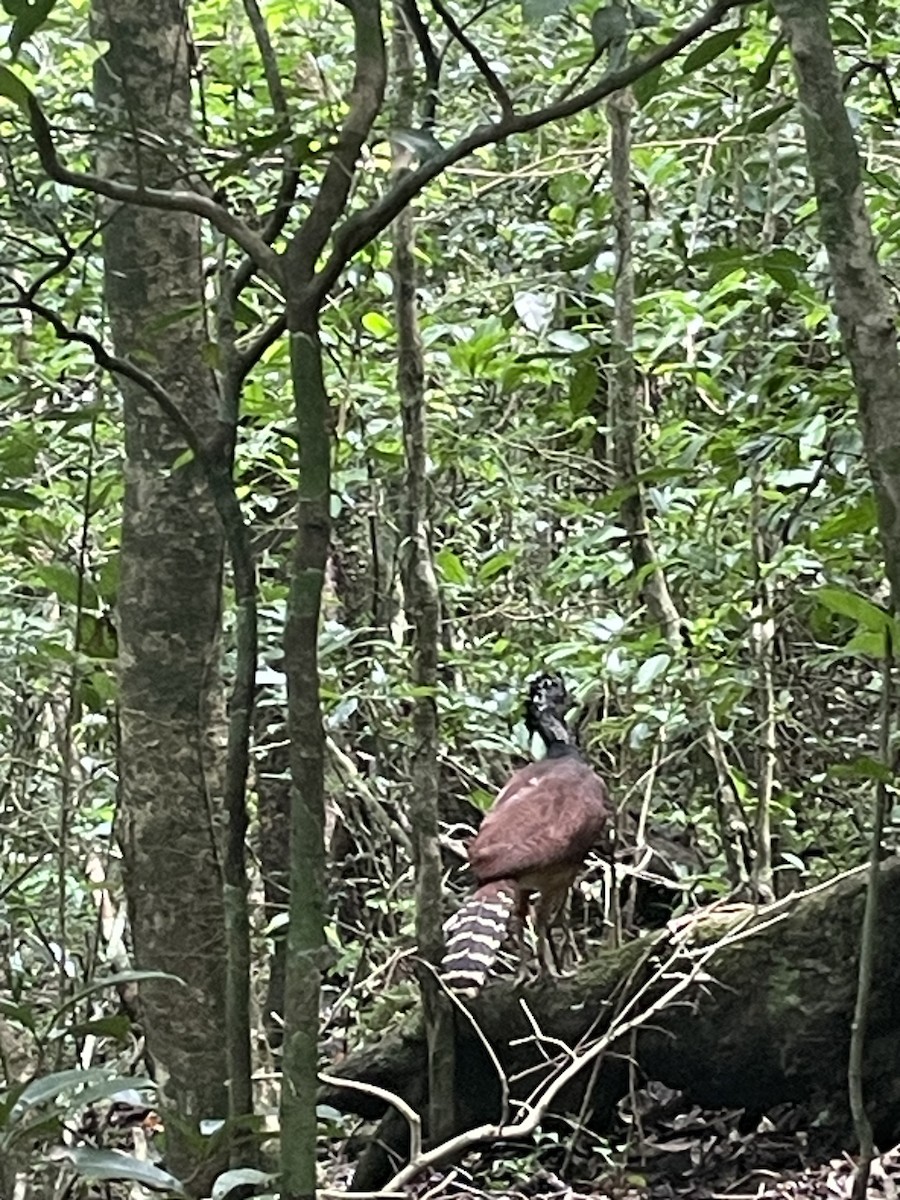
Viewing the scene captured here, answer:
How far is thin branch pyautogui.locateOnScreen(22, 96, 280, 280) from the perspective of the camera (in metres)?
1.52

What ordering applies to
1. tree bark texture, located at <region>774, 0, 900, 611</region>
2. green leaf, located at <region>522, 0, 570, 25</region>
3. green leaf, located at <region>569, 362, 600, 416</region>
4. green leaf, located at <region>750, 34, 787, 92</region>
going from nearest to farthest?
1. green leaf, located at <region>522, 0, 570, 25</region>
2. tree bark texture, located at <region>774, 0, 900, 611</region>
3. green leaf, located at <region>750, 34, 787, 92</region>
4. green leaf, located at <region>569, 362, 600, 416</region>

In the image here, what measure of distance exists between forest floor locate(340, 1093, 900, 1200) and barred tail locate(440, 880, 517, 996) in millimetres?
431

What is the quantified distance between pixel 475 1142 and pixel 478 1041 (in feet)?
1.91

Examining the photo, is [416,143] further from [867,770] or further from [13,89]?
[867,770]

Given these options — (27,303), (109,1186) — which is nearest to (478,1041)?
(109,1186)

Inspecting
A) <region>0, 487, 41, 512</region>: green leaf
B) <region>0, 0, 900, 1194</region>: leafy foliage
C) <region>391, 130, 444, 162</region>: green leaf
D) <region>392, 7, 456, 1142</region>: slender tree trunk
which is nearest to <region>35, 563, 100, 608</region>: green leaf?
<region>0, 0, 900, 1194</region>: leafy foliage

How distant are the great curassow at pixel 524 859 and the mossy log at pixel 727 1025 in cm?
11

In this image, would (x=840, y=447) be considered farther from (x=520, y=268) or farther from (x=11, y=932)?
(x=11, y=932)

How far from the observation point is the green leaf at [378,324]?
392 centimetres

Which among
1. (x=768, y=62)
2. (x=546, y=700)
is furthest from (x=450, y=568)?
(x=768, y=62)

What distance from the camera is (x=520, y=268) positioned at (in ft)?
16.4

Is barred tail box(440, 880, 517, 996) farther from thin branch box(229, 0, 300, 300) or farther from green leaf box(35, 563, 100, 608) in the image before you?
thin branch box(229, 0, 300, 300)

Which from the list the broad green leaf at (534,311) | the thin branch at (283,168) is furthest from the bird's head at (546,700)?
the thin branch at (283,168)

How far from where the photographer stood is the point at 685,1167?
11.8 feet
